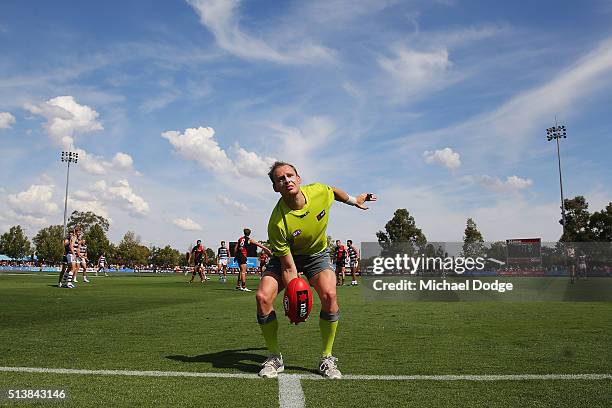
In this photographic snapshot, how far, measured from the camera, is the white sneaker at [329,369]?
14.2ft

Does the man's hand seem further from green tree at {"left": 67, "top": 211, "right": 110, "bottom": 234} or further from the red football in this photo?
green tree at {"left": 67, "top": 211, "right": 110, "bottom": 234}

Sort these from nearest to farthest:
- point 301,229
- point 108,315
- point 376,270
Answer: point 301,229
point 108,315
point 376,270

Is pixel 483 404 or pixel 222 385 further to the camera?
pixel 222 385

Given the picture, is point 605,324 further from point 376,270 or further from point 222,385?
point 376,270

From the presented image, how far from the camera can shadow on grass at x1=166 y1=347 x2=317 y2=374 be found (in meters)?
4.85

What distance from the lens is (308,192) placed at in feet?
16.6

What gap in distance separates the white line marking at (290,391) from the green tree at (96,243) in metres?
103

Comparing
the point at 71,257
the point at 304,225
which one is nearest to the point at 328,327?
the point at 304,225

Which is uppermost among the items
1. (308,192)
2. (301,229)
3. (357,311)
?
(308,192)

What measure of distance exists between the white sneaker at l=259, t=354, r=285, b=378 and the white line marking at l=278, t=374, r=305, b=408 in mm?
77

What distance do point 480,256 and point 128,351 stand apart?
3358 centimetres

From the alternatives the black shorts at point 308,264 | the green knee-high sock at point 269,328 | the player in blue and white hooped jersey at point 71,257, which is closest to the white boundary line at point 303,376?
the green knee-high sock at point 269,328

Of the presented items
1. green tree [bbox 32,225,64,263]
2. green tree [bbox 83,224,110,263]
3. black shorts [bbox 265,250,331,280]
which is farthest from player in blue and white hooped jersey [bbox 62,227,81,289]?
green tree [bbox 32,225,64,263]

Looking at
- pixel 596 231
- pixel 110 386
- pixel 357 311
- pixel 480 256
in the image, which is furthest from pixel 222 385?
pixel 596 231
